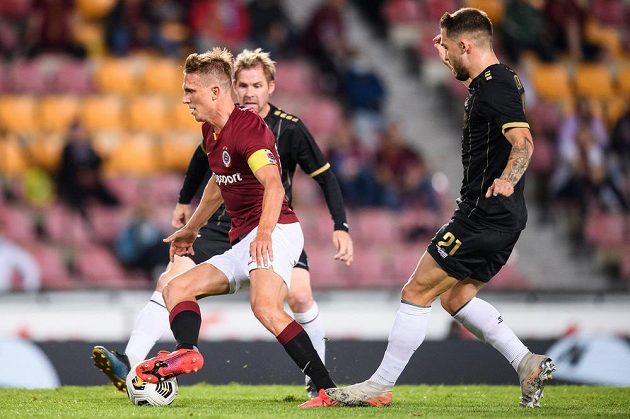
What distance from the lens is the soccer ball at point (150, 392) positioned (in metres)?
5.71

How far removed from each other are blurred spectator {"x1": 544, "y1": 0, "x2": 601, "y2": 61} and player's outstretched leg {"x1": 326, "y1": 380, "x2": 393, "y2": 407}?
29.0ft

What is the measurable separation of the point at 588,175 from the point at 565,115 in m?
1.01

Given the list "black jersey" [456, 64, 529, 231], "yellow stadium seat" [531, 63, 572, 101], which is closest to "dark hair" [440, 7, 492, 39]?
"black jersey" [456, 64, 529, 231]

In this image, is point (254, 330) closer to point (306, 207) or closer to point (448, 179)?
point (306, 207)

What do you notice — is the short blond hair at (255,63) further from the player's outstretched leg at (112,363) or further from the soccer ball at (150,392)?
the soccer ball at (150,392)

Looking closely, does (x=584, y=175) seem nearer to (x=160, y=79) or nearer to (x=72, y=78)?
(x=160, y=79)

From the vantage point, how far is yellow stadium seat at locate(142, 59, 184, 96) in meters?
12.8

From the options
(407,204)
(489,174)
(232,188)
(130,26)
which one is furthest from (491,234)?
(130,26)

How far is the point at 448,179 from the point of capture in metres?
12.7

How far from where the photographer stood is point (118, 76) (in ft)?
41.8

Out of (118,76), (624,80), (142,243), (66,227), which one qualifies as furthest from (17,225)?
(624,80)

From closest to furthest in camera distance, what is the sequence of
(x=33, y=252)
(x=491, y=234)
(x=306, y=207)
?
(x=491, y=234)
(x=33, y=252)
(x=306, y=207)

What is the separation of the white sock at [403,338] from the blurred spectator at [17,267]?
18.2 feet

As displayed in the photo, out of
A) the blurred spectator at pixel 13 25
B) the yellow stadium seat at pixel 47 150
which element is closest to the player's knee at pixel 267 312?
the yellow stadium seat at pixel 47 150
